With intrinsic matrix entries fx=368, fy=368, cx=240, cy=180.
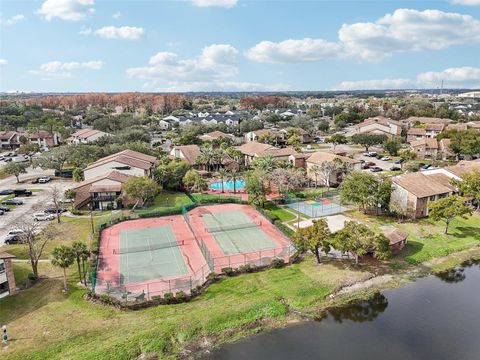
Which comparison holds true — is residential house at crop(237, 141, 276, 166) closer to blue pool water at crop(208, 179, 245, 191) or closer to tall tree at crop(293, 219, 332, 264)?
blue pool water at crop(208, 179, 245, 191)

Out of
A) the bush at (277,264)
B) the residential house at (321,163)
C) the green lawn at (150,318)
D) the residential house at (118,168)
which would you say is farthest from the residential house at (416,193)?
the residential house at (118,168)

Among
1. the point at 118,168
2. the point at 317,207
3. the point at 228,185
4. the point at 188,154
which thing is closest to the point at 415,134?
the point at 228,185

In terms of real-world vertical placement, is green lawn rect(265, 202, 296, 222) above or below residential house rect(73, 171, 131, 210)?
below

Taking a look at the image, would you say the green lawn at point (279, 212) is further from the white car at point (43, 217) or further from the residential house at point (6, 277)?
the residential house at point (6, 277)

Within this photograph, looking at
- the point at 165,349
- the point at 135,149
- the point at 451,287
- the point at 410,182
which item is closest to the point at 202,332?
the point at 165,349

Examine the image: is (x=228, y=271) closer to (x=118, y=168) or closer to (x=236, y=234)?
(x=236, y=234)

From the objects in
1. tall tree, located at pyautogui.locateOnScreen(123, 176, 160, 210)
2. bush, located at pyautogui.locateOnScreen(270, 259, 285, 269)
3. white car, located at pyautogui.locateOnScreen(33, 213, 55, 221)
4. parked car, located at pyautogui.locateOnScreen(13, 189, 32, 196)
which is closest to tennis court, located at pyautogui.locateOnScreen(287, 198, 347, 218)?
bush, located at pyautogui.locateOnScreen(270, 259, 285, 269)

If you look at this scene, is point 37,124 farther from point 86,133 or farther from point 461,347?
point 461,347
